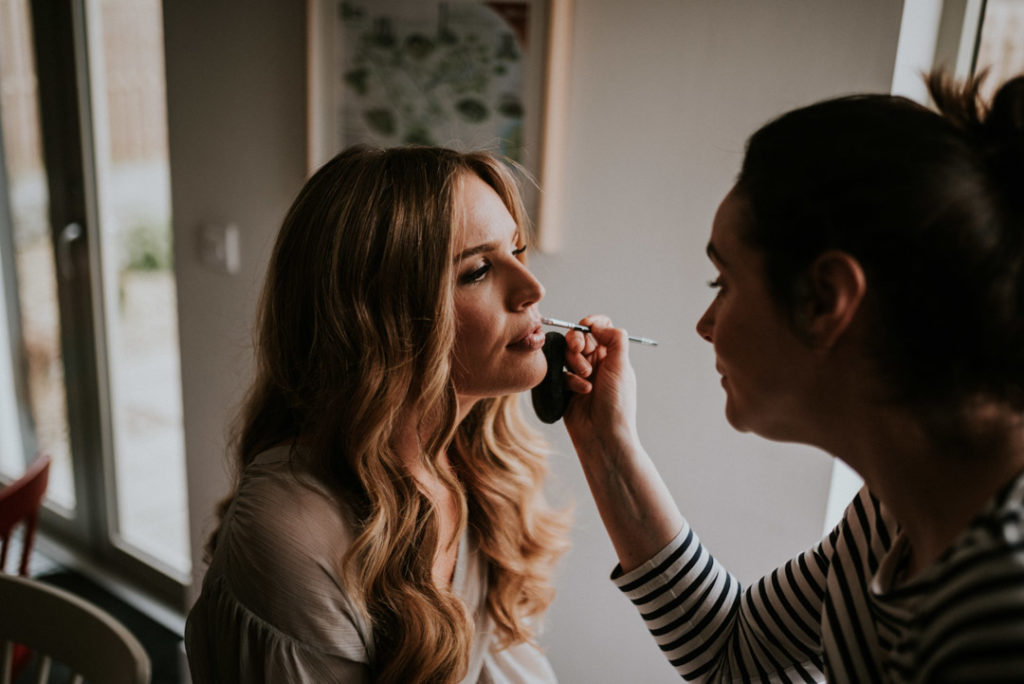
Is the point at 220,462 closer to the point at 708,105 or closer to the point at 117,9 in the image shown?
the point at 117,9

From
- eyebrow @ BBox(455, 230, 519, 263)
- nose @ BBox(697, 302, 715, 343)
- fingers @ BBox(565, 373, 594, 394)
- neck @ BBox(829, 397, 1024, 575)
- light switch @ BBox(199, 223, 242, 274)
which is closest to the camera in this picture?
neck @ BBox(829, 397, 1024, 575)

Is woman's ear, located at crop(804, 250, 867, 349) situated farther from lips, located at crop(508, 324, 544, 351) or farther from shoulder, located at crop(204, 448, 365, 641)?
shoulder, located at crop(204, 448, 365, 641)

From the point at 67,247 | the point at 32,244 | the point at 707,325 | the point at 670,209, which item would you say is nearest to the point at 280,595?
the point at 707,325

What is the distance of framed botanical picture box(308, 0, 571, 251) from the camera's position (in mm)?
1376

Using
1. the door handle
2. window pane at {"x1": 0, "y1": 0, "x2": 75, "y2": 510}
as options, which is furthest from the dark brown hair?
window pane at {"x1": 0, "y1": 0, "x2": 75, "y2": 510}

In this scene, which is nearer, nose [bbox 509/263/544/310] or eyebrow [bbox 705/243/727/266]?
eyebrow [bbox 705/243/727/266]

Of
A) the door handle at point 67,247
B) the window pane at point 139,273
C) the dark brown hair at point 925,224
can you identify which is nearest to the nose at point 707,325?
the dark brown hair at point 925,224

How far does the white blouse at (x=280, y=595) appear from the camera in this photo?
37.0 inches

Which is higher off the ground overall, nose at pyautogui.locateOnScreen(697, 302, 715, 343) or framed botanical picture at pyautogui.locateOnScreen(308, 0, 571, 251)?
framed botanical picture at pyautogui.locateOnScreen(308, 0, 571, 251)

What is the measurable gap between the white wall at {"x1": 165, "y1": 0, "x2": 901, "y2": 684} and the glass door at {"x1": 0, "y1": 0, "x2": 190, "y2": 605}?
792 millimetres

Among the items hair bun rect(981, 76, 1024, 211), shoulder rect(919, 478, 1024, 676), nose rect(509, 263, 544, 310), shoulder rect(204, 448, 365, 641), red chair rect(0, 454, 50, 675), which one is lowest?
red chair rect(0, 454, 50, 675)

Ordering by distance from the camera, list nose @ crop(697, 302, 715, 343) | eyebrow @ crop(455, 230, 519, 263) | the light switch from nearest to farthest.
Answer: nose @ crop(697, 302, 715, 343) → eyebrow @ crop(455, 230, 519, 263) → the light switch

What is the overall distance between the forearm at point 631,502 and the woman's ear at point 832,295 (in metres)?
0.42

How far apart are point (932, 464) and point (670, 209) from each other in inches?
28.3
